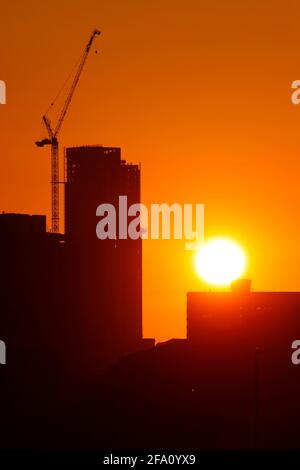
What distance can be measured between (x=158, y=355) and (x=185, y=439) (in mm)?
28847

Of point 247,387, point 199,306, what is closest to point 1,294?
point 199,306

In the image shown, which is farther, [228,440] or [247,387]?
[247,387]

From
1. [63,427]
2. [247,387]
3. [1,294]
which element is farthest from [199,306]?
[1,294]

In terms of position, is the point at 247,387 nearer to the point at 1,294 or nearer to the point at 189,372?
the point at 189,372

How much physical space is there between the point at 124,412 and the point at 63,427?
24.0 ft

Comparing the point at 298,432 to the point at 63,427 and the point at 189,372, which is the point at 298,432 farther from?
the point at 189,372

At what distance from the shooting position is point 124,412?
3211 inches

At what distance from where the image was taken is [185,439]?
71.3m
